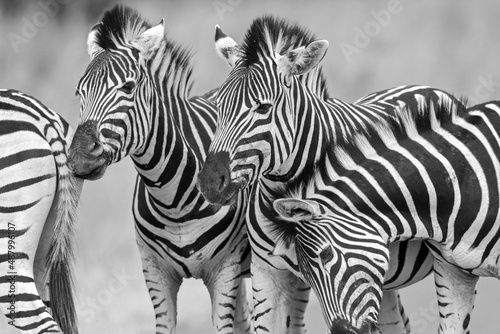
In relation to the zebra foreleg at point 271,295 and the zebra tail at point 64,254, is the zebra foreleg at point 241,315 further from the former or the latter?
the zebra tail at point 64,254

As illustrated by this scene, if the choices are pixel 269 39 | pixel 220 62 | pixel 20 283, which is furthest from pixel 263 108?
pixel 220 62

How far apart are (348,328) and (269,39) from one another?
1.86 m

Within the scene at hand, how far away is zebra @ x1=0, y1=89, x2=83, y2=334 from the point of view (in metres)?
6.47

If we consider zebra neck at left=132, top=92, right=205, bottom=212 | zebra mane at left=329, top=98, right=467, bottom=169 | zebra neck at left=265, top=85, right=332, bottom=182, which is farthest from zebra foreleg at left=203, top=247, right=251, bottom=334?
zebra mane at left=329, top=98, right=467, bottom=169

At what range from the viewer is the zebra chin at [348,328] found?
18.5 ft

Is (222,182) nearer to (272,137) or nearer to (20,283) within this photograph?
(272,137)

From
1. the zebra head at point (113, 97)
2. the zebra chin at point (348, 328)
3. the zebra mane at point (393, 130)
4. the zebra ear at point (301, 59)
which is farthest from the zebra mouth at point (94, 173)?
the zebra chin at point (348, 328)

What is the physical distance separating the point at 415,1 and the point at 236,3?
1625mm

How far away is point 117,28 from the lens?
7.12 metres

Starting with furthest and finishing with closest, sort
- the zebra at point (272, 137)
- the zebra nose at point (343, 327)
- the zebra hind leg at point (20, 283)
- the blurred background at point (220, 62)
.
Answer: the blurred background at point (220, 62) < the zebra hind leg at point (20, 283) < the zebra at point (272, 137) < the zebra nose at point (343, 327)

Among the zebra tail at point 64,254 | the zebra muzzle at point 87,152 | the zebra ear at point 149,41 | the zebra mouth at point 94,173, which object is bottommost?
the zebra tail at point 64,254

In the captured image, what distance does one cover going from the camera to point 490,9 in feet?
34.3

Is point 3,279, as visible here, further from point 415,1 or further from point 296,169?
point 415,1

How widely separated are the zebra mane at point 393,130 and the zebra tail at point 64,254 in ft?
5.28
